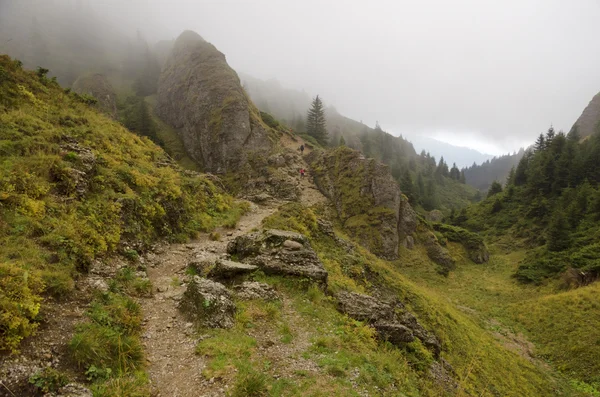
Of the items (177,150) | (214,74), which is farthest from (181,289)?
(214,74)

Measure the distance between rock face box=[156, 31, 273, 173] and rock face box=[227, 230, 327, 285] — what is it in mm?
29200

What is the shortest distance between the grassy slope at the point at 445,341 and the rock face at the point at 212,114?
2452 cm

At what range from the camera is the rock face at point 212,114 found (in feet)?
147

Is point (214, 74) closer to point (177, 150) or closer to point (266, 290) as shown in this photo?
point (177, 150)

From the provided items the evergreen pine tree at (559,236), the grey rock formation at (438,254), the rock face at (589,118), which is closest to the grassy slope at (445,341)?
the grey rock formation at (438,254)

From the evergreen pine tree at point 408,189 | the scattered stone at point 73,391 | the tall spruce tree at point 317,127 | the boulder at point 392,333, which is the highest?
the tall spruce tree at point 317,127

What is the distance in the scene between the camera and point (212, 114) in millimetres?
47375

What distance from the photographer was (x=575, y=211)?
42531 millimetres

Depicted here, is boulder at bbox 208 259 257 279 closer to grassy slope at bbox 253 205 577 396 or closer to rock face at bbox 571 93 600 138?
grassy slope at bbox 253 205 577 396

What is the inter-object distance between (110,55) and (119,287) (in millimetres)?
115563

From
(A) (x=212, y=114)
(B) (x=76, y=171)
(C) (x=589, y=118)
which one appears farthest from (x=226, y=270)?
(C) (x=589, y=118)

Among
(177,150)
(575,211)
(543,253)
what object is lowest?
(177,150)

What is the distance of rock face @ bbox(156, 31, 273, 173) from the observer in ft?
147

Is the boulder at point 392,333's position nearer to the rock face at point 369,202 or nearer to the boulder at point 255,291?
the boulder at point 255,291
